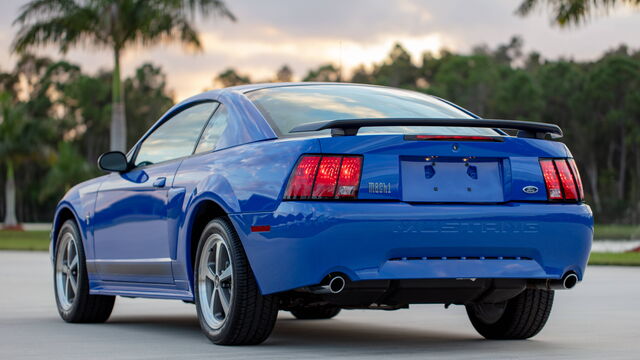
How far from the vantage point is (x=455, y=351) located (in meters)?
6.91

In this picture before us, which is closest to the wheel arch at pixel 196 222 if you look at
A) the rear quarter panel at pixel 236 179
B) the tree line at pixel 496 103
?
the rear quarter panel at pixel 236 179

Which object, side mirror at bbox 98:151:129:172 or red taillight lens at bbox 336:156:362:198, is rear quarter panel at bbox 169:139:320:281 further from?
side mirror at bbox 98:151:129:172

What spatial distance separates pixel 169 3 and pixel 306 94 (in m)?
29.2

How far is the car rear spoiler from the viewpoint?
636 centimetres

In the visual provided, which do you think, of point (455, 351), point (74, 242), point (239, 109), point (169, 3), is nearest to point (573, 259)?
point (455, 351)

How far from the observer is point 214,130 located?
25.0 feet

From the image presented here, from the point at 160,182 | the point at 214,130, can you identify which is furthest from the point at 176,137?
the point at 214,130

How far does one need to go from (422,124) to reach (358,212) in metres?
0.66

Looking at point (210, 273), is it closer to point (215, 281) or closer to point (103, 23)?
point (215, 281)

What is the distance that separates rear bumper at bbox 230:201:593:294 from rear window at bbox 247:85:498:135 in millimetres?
664

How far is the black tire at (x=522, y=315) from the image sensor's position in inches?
296

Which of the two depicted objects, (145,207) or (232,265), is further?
(145,207)

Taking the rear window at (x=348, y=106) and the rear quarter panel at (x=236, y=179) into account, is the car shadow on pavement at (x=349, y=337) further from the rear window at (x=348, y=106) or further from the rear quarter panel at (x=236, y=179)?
the rear window at (x=348, y=106)

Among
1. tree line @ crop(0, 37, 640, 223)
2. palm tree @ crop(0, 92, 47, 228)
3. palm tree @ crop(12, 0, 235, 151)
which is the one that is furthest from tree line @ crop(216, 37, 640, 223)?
palm tree @ crop(12, 0, 235, 151)
